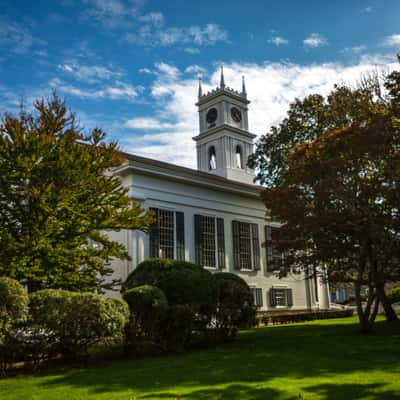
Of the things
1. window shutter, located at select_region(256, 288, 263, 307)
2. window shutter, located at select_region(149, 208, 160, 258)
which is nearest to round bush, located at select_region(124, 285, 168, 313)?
window shutter, located at select_region(149, 208, 160, 258)

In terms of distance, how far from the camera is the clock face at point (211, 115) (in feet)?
155

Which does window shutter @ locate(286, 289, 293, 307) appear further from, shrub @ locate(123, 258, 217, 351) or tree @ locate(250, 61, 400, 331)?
shrub @ locate(123, 258, 217, 351)

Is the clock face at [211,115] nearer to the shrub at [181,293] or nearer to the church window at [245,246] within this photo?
the church window at [245,246]

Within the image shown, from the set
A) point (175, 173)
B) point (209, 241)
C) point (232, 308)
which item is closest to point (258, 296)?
point (209, 241)

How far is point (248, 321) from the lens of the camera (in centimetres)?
1566

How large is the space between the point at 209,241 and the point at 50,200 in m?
14.5

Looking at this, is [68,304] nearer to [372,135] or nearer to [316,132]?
[372,135]

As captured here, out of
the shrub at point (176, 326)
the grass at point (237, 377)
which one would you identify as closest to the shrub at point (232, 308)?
the grass at point (237, 377)

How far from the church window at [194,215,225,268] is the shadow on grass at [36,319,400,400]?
11612mm

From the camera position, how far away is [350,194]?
56.2 feet

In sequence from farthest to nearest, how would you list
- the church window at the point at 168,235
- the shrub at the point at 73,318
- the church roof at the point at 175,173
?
the church window at the point at 168,235 < the church roof at the point at 175,173 < the shrub at the point at 73,318

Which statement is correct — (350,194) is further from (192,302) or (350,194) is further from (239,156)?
(239,156)

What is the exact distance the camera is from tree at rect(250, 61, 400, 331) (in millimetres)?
16422

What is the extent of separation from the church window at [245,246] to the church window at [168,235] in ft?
14.7
